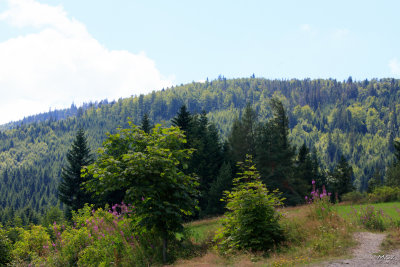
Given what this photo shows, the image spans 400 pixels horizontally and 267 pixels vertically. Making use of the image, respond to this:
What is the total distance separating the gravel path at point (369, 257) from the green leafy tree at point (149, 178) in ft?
15.3

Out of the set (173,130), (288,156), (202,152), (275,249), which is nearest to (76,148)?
(202,152)

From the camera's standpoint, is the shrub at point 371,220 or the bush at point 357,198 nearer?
the shrub at point 371,220

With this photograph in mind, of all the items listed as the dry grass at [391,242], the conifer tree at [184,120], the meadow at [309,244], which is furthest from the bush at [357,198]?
the conifer tree at [184,120]

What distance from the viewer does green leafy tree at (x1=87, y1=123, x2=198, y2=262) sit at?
941 cm

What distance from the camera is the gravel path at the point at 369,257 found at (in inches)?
294

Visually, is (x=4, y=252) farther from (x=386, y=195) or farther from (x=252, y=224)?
(x=386, y=195)

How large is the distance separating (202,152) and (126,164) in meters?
33.9

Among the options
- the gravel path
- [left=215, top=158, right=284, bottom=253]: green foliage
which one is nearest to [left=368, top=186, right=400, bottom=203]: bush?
the gravel path

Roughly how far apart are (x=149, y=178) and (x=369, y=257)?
621cm

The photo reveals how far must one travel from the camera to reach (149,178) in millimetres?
9758

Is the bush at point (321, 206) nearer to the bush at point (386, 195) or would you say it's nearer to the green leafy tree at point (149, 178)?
the green leafy tree at point (149, 178)

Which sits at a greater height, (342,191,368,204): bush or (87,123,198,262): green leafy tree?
(87,123,198,262): green leafy tree

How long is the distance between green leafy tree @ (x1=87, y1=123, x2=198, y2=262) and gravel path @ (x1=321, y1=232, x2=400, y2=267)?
15.3ft

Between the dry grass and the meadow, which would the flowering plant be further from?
the dry grass
